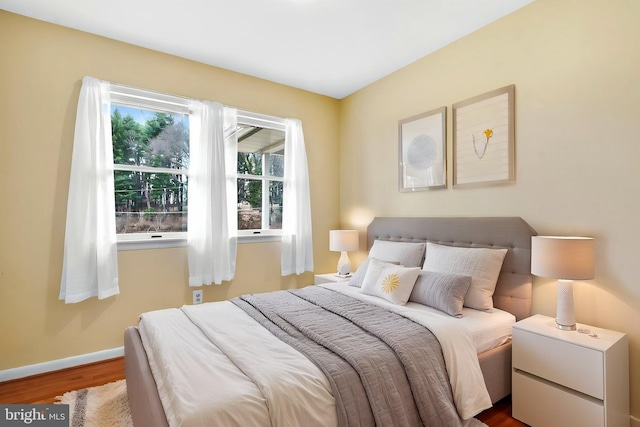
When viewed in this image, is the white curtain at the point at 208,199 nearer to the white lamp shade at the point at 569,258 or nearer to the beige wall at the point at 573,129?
the beige wall at the point at 573,129

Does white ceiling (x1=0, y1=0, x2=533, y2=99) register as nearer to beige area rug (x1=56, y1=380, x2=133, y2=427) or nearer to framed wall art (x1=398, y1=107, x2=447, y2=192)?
framed wall art (x1=398, y1=107, x2=447, y2=192)

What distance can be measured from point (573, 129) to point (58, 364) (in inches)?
166

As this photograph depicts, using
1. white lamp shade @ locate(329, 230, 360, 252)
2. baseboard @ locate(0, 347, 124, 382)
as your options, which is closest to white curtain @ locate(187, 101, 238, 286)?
baseboard @ locate(0, 347, 124, 382)

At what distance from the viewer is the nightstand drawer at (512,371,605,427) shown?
5.58ft

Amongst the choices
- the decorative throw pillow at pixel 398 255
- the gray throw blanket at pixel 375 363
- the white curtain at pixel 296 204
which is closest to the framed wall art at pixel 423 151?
the decorative throw pillow at pixel 398 255

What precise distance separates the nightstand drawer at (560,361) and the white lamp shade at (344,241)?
186 centimetres

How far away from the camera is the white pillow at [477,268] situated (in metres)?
2.31

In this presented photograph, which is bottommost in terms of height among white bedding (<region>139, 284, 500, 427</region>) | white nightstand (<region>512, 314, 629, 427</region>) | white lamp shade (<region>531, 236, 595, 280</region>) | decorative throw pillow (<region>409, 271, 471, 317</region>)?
white nightstand (<region>512, 314, 629, 427</region>)

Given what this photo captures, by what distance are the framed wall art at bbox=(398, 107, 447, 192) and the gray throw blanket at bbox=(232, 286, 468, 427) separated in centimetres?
153

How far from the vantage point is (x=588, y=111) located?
6.82ft

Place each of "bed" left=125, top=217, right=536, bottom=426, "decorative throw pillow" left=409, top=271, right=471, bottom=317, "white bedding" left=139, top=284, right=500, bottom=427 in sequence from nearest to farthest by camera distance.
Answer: "white bedding" left=139, top=284, right=500, bottom=427 → "bed" left=125, top=217, right=536, bottom=426 → "decorative throw pillow" left=409, top=271, right=471, bottom=317

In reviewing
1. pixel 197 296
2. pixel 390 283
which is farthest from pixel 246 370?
pixel 197 296

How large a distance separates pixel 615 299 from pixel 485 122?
150cm

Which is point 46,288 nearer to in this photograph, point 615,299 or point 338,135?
point 338,135
